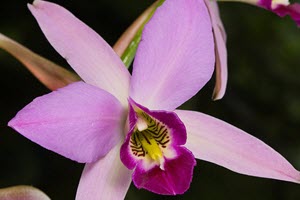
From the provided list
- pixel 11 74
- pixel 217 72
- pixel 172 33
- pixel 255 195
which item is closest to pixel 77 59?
pixel 172 33

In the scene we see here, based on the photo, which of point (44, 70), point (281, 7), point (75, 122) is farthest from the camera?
point (281, 7)

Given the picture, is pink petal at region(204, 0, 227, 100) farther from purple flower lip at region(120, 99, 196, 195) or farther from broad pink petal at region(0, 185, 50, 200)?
broad pink petal at region(0, 185, 50, 200)

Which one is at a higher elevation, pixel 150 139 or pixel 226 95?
pixel 150 139

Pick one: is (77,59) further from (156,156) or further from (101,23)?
(101,23)

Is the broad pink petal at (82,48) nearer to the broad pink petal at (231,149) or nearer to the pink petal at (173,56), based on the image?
the pink petal at (173,56)

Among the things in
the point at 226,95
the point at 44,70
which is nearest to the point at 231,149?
the point at 44,70

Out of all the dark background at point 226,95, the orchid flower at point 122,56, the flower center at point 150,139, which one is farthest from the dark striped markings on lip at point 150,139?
the dark background at point 226,95

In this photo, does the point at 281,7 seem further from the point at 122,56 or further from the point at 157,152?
the point at 157,152
